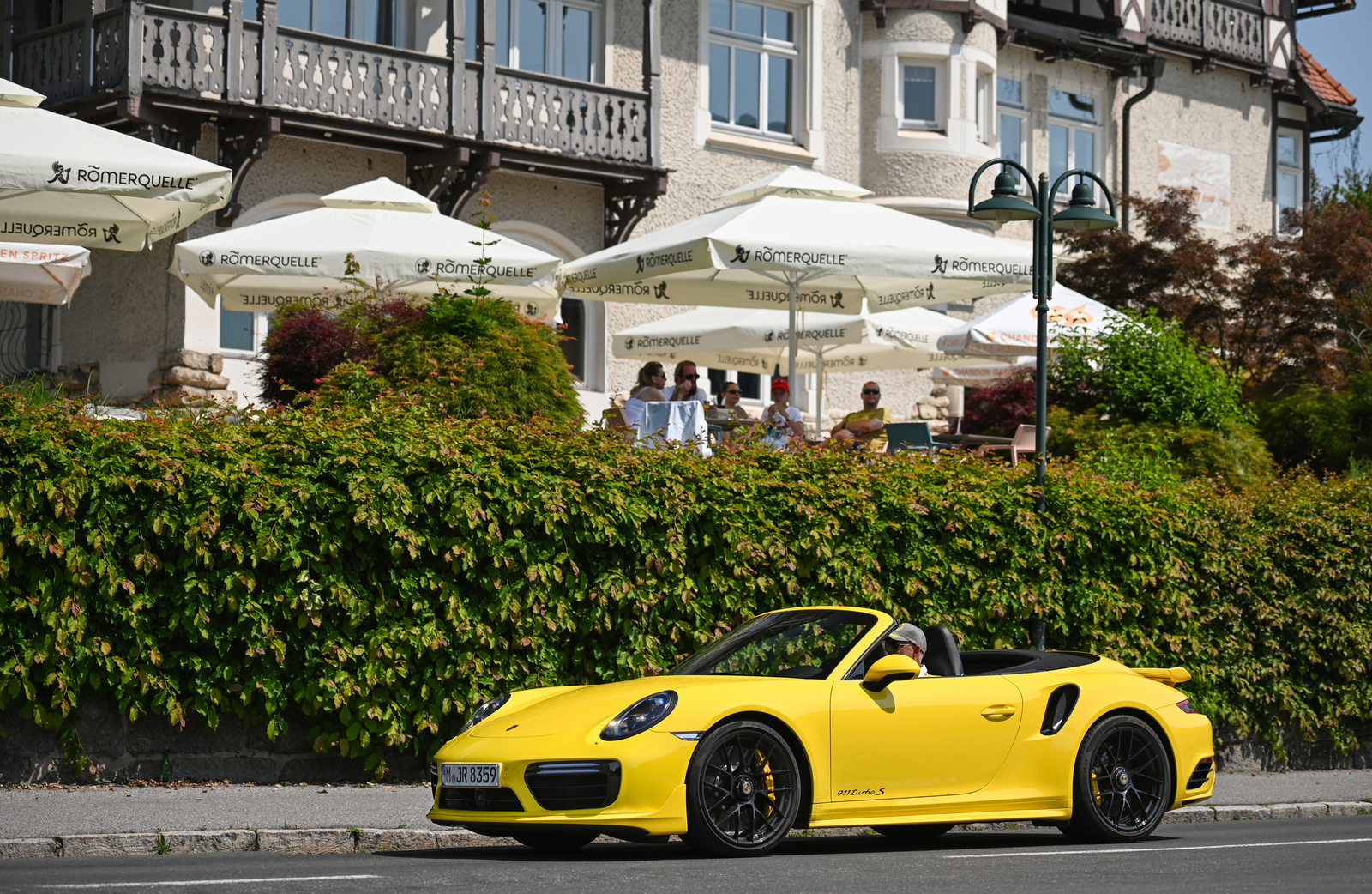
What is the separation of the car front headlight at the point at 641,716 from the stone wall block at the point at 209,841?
6.48ft

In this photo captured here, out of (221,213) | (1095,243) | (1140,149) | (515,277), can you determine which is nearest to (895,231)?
(515,277)

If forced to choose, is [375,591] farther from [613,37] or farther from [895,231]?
[613,37]

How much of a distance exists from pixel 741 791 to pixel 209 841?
2.65m

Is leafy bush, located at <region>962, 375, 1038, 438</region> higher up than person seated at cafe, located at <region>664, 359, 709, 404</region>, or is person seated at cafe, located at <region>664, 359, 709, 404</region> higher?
leafy bush, located at <region>962, 375, 1038, 438</region>

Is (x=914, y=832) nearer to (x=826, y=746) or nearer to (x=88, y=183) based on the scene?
(x=826, y=746)

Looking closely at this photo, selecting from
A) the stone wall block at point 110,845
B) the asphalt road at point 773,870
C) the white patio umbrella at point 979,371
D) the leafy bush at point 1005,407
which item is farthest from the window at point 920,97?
the stone wall block at point 110,845

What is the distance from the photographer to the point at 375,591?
35.5ft

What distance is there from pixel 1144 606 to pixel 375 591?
5.98m

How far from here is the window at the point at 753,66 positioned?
26.1 meters

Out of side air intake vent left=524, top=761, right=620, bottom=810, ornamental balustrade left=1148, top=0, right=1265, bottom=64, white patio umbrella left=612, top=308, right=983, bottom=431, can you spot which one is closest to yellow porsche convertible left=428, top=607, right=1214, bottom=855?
side air intake vent left=524, top=761, right=620, bottom=810

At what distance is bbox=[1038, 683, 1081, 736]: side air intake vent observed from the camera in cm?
947

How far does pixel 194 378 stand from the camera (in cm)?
2081

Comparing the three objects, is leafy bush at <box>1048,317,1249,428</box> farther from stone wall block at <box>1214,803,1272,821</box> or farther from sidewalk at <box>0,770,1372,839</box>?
sidewalk at <box>0,770,1372,839</box>

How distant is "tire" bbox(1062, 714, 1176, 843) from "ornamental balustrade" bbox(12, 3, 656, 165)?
45.7 ft
